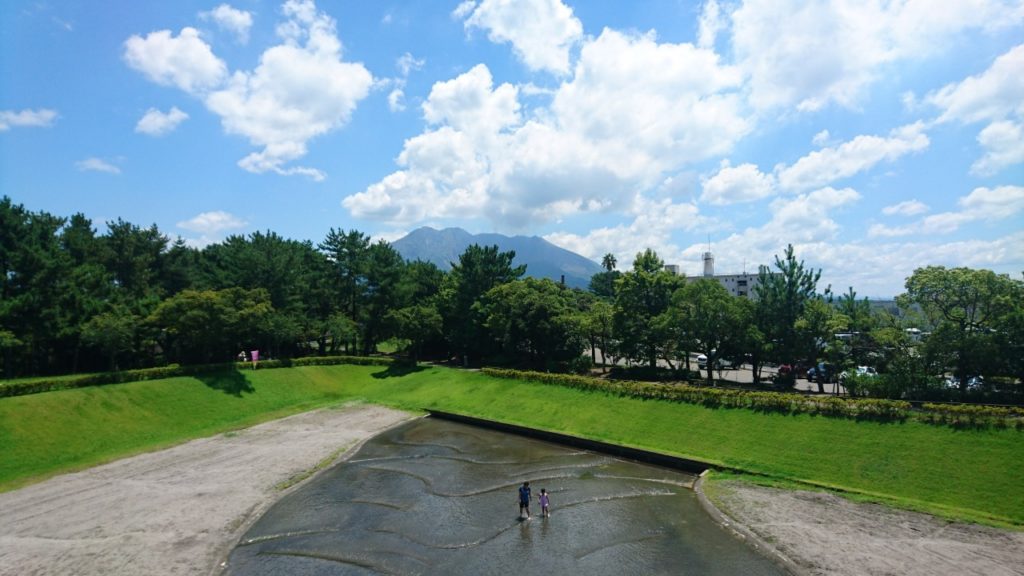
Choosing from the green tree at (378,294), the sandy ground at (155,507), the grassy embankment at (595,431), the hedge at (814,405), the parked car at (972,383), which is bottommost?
the sandy ground at (155,507)

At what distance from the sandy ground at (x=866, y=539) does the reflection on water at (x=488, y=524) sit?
1.43 metres

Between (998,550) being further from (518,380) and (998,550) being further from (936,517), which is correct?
(518,380)

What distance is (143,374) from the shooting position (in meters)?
37.5

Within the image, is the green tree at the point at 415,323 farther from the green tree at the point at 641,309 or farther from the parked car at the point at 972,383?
the parked car at the point at 972,383

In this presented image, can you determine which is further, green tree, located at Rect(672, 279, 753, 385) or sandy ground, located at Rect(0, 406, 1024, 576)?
green tree, located at Rect(672, 279, 753, 385)

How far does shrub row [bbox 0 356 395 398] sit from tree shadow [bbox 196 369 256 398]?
0.60 meters

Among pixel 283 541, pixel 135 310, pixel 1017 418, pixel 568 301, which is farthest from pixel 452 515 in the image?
pixel 135 310

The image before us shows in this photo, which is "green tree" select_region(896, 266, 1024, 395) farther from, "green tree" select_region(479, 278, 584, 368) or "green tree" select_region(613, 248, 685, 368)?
"green tree" select_region(479, 278, 584, 368)

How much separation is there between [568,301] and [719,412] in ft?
80.0

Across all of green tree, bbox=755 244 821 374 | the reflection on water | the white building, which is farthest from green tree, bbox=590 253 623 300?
the reflection on water

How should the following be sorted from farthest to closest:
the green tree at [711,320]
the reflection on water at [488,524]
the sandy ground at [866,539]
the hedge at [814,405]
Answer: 1. the green tree at [711,320]
2. the hedge at [814,405]
3. the reflection on water at [488,524]
4. the sandy ground at [866,539]

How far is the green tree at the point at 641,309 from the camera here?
1642 inches

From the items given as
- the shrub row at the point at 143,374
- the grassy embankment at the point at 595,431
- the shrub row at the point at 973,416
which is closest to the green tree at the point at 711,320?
the grassy embankment at the point at 595,431

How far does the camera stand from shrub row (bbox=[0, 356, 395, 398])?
102 ft
